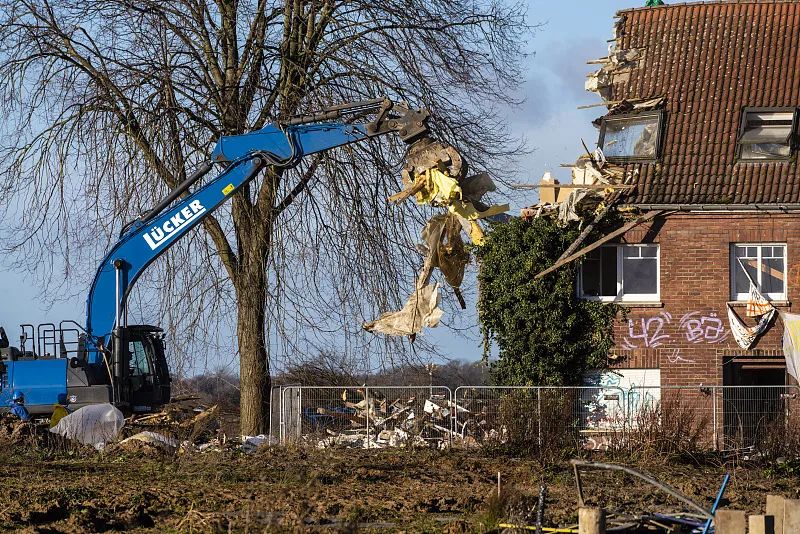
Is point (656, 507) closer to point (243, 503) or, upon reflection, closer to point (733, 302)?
point (243, 503)

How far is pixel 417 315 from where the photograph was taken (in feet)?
67.6

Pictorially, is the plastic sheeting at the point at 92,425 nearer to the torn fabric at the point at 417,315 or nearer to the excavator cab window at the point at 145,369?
the excavator cab window at the point at 145,369

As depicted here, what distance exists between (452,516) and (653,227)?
1380 cm

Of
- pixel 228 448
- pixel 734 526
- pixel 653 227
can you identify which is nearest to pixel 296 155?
pixel 228 448

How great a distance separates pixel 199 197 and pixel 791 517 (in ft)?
49.1

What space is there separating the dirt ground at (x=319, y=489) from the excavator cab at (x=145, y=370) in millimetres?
2284

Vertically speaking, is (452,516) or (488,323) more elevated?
(488,323)

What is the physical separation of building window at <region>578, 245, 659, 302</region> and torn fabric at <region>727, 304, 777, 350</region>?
162 centimetres

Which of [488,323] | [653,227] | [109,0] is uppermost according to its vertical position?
[109,0]

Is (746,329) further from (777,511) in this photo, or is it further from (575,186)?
(777,511)

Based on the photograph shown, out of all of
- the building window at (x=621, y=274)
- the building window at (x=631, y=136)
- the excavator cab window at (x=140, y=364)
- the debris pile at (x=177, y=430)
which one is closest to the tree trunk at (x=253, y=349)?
the debris pile at (x=177, y=430)

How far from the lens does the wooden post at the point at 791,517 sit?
31.9 feet

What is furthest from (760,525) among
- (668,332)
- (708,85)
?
(708,85)

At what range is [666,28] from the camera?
1107 inches
